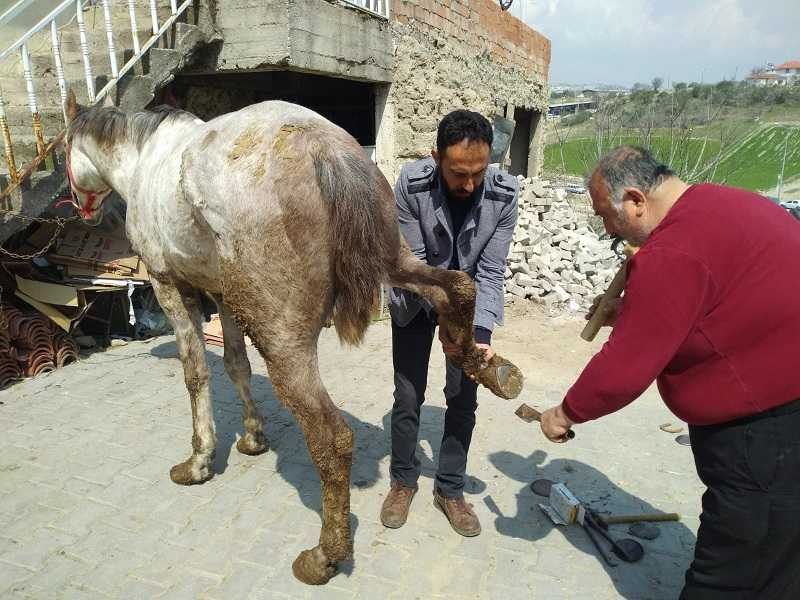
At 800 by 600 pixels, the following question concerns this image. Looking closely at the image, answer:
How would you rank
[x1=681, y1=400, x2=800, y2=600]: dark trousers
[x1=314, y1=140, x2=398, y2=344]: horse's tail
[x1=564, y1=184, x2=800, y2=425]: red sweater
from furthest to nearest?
[x1=314, y1=140, x2=398, y2=344]: horse's tail
[x1=681, y1=400, x2=800, y2=600]: dark trousers
[x1=564, y1=184, x2=800, y2=425]: red sweater

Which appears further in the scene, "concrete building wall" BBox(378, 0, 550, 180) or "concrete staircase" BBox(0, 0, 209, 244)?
"concrete building wall" BBox(378, 0, 550, 180)

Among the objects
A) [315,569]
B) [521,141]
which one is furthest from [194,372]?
[521,141]

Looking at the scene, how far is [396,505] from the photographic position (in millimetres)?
2984

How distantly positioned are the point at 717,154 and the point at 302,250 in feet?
44.2

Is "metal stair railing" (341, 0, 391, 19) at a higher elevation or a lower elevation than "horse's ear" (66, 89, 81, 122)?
higher

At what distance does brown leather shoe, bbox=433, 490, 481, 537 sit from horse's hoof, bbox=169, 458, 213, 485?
1476 mm

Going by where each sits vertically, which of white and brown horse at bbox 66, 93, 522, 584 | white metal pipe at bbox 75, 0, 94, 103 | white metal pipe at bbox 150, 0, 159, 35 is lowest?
white and brown horse at bbox 66, 93, 522, 584

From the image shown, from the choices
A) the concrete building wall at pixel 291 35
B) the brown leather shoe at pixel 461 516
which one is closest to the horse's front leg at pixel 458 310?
the brown leather shoe at pixel 461 516

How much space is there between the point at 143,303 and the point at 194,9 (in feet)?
10.6

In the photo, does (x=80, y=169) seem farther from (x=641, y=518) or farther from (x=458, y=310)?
(x=641, y=518)

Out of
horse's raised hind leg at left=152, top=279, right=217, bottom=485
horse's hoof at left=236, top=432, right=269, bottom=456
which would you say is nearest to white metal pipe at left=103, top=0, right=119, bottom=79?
horse's raised hind leg at left=152, top=279, right=217, bottom=485

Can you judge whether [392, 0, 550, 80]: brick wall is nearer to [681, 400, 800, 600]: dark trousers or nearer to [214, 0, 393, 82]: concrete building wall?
[214, 0, 393, 82]: concrete building wall

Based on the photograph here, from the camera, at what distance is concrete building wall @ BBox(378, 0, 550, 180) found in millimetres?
6348

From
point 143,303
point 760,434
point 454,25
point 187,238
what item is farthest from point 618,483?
point 454,25
